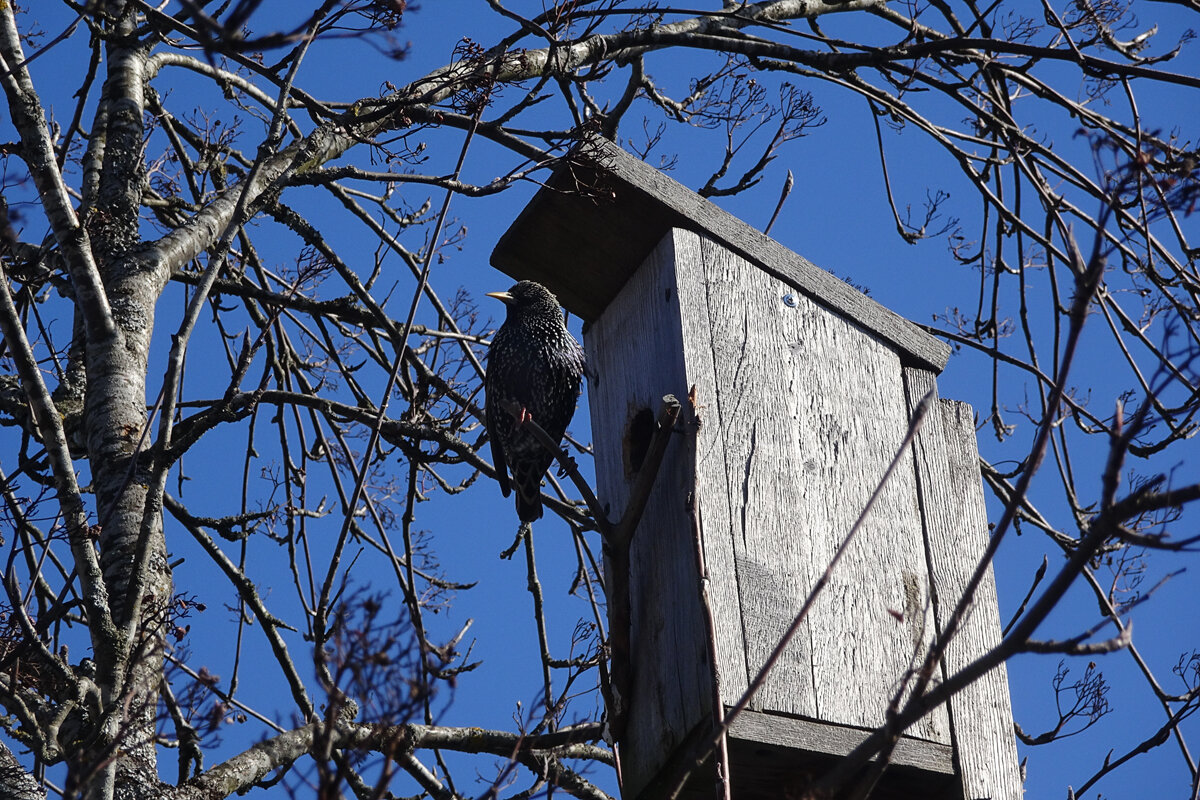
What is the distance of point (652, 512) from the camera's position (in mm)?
3156

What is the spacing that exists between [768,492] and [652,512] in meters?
0.32

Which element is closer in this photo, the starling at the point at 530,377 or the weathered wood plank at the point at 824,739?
the weathered wood plank at the point at 824,739

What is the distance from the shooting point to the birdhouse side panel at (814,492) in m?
2.80

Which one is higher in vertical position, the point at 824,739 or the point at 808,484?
the point at 808,484

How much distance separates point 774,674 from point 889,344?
113 cm

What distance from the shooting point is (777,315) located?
334 cm

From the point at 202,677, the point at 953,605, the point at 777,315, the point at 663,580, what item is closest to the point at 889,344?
the point at 777,315

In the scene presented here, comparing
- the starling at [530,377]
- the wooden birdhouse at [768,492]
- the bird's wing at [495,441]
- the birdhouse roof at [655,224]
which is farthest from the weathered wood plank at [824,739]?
the starling at [530,377]

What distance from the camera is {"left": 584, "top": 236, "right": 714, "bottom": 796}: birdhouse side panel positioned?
2.80m

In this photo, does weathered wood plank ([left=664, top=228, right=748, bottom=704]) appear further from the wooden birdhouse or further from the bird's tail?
the bird's tail

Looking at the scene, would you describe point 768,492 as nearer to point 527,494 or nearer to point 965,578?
point 965,578

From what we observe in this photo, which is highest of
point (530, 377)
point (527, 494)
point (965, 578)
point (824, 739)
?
point (530, 377)

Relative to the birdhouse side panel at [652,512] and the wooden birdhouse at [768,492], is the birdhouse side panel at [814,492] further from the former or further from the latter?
the birdhouse side panel at [652,512]

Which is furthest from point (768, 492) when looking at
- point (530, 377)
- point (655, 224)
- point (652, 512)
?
point (530, 377)
